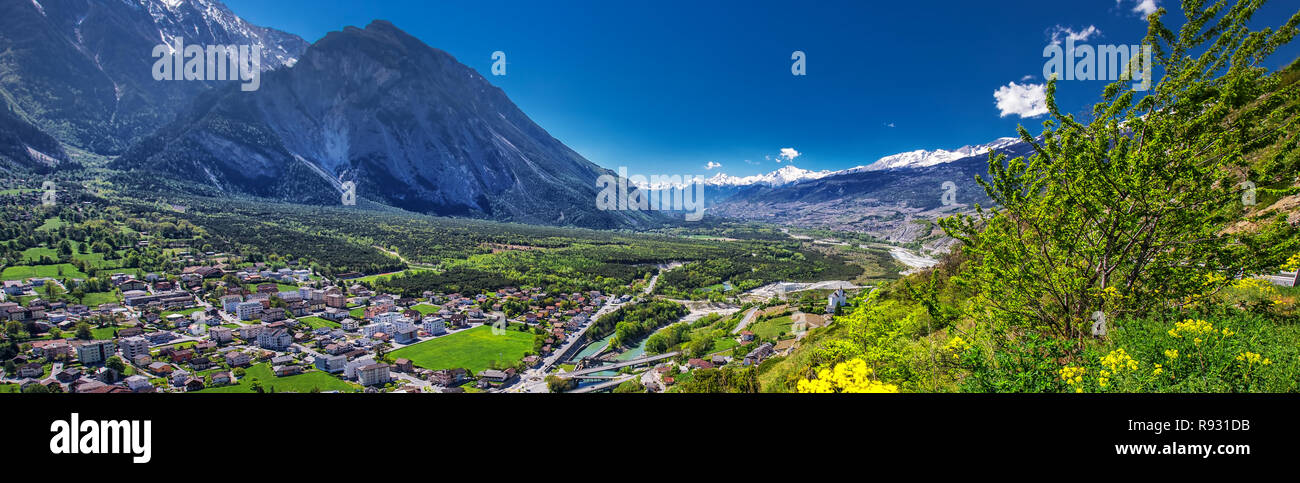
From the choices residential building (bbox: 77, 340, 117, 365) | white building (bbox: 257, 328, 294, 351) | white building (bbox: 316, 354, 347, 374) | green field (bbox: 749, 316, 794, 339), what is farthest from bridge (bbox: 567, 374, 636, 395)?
residential building (bbox: 77, 340, 117, 365)

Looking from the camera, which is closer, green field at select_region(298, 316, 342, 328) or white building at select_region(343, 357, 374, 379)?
white building at select_region(343, 357, 374, 379)

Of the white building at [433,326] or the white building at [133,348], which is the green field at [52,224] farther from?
the white building at [433,326]

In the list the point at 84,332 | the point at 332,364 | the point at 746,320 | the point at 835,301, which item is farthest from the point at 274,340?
the point at 835,301

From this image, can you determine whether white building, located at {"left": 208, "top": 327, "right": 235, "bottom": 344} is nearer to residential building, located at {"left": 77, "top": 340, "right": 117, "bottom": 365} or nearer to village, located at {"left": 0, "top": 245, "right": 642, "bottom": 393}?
village, located at {"left": 0, "top": 245, "right": 642, "bottom": 393}

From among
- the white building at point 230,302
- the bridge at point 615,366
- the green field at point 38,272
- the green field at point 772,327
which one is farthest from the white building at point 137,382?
the green field at point 38,272

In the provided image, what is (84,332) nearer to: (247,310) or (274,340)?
(247,310)
